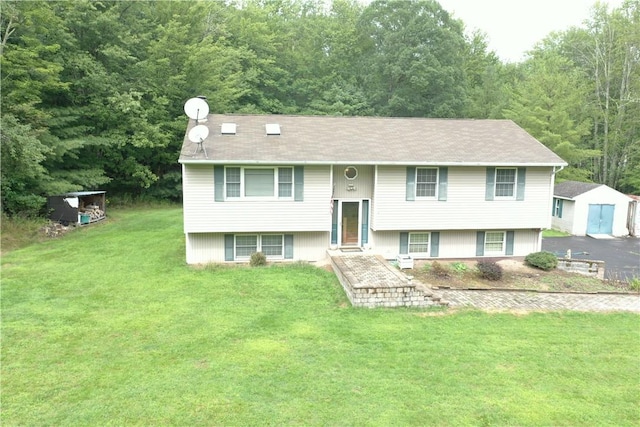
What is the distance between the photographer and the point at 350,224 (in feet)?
47.8

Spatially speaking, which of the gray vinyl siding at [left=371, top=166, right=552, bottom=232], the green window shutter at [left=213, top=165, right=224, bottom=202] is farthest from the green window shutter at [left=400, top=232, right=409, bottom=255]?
the green window shutter at [left=213, top=165, right=224, bottom=202]

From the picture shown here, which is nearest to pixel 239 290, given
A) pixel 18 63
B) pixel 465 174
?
pixel 465 174

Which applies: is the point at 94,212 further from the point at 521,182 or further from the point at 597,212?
the point at 597,212

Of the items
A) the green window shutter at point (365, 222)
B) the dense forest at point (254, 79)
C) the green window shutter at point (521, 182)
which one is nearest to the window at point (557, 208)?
the dense forest at point (254, 79)

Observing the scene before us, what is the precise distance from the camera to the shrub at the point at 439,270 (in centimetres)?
1280

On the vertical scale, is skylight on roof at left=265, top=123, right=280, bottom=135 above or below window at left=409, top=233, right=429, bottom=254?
above

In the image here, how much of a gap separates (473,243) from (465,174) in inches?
101

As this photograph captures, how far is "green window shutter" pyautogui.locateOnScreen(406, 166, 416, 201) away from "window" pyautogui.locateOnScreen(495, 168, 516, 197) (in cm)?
304

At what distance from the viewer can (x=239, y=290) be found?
10.7m

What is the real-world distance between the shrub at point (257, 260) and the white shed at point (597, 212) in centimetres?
1766

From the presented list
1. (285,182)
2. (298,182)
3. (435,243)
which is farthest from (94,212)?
(435,243)

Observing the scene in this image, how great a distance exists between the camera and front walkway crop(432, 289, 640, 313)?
33.9 feet

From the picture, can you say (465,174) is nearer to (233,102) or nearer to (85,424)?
(85,424)

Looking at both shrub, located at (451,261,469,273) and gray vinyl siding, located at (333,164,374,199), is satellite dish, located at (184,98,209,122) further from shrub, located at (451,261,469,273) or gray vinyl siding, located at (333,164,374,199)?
shrub, located at (451,261,469,273)
